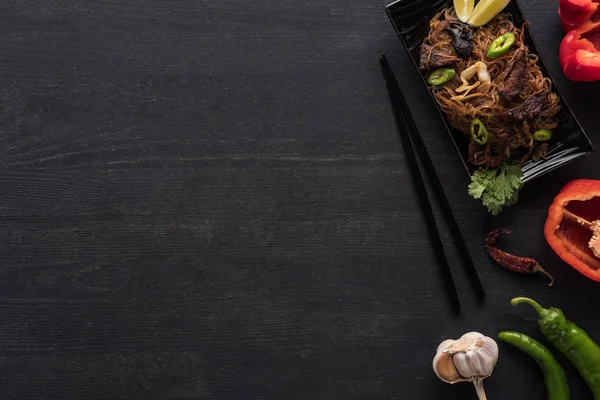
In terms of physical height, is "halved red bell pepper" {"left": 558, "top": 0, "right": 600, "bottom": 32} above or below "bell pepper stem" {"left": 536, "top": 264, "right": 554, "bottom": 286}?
above

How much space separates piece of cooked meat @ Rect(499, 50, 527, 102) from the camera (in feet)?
7.65

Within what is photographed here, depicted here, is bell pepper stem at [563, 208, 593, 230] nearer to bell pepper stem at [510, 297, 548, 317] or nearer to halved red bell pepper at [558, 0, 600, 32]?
bell pepper stem at [510, 297, 548, 317]

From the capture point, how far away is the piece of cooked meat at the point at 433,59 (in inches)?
93.0

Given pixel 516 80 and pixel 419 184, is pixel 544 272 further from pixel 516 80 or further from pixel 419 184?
pixel 516 80

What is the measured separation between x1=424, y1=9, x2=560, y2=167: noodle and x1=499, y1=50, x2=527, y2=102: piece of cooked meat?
0.5 inches

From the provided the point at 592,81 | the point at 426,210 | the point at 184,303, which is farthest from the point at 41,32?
the point at 592,81

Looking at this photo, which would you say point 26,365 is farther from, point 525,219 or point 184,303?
point 525,219

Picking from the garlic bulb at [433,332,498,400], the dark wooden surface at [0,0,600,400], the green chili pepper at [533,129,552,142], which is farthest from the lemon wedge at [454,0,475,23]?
the garlic bulb at [433,332,498,400]

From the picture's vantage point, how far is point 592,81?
100 inches

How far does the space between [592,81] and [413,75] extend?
0.67 m

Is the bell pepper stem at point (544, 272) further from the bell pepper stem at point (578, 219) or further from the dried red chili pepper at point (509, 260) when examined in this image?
the bell pepper stem at point (578, 219)

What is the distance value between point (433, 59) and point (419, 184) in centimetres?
46

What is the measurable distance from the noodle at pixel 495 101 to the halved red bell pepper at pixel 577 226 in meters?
0.18

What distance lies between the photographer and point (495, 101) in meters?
2.36
